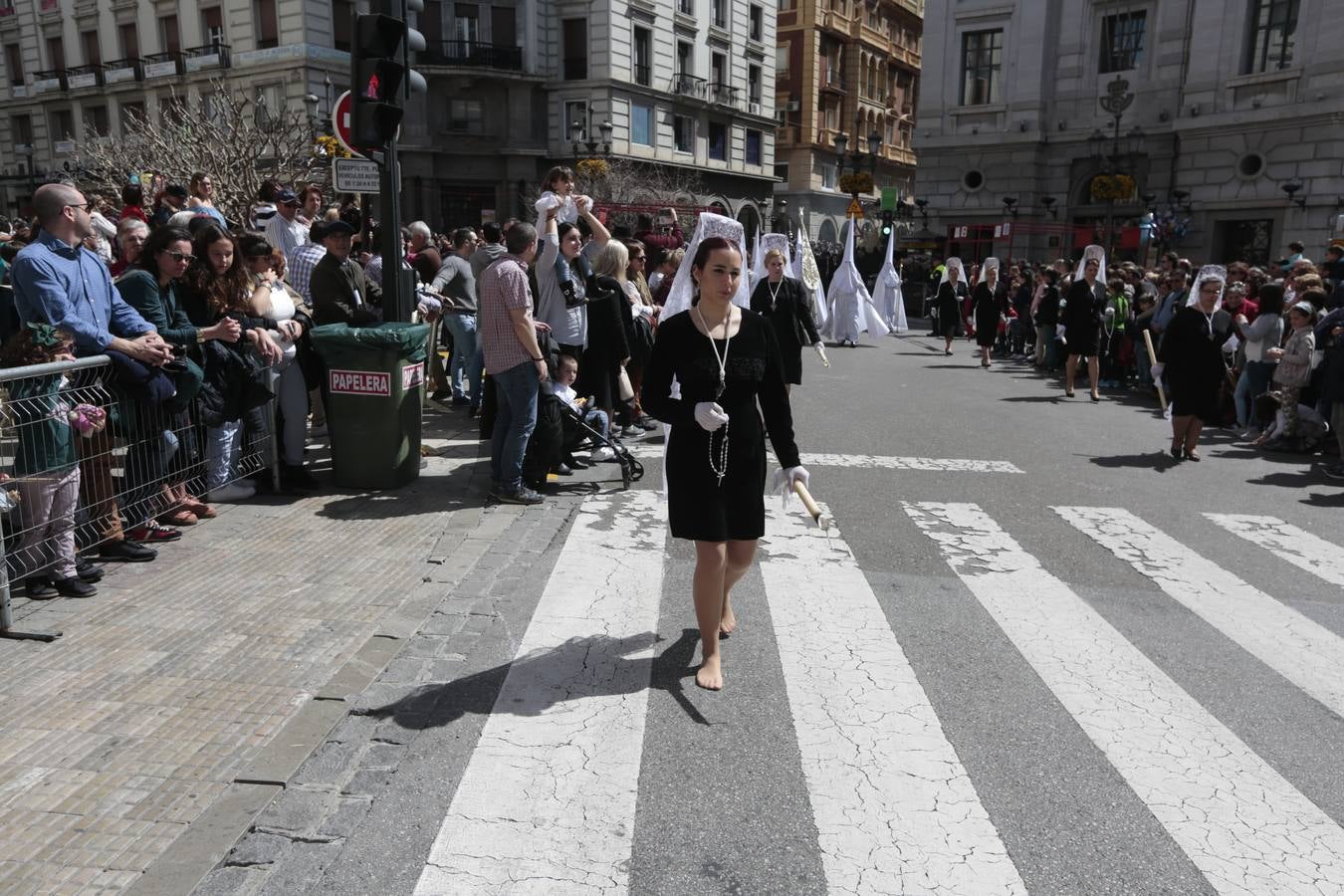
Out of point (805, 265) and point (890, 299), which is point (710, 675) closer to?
point (805, 265)

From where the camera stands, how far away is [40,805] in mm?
3213

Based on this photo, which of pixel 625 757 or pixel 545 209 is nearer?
pixel 625 757

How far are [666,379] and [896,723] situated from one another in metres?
1.73

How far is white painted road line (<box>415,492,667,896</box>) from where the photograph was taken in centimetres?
298

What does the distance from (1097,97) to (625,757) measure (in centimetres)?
3615

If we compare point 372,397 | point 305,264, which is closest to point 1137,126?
point 305,264

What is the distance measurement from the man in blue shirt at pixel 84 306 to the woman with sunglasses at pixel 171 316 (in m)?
0.20

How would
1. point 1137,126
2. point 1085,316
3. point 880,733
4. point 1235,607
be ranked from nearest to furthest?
point 880,733 < point 1235,607 < point 1085,316 < point 1137,126

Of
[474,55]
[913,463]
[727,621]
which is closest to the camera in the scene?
[727,621]

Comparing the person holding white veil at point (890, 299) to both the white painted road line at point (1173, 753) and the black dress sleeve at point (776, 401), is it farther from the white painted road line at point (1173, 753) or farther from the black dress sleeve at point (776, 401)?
the black dress sleeve at point (776, 401)

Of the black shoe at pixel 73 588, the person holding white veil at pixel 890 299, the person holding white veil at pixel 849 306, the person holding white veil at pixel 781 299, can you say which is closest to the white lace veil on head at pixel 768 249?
the person holding white veil at pixel 781 299

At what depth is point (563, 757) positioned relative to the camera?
12.0ft

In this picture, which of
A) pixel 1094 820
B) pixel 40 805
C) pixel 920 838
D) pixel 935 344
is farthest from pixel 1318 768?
pixel 935 344

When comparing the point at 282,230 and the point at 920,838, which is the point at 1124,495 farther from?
the point at 282,230
